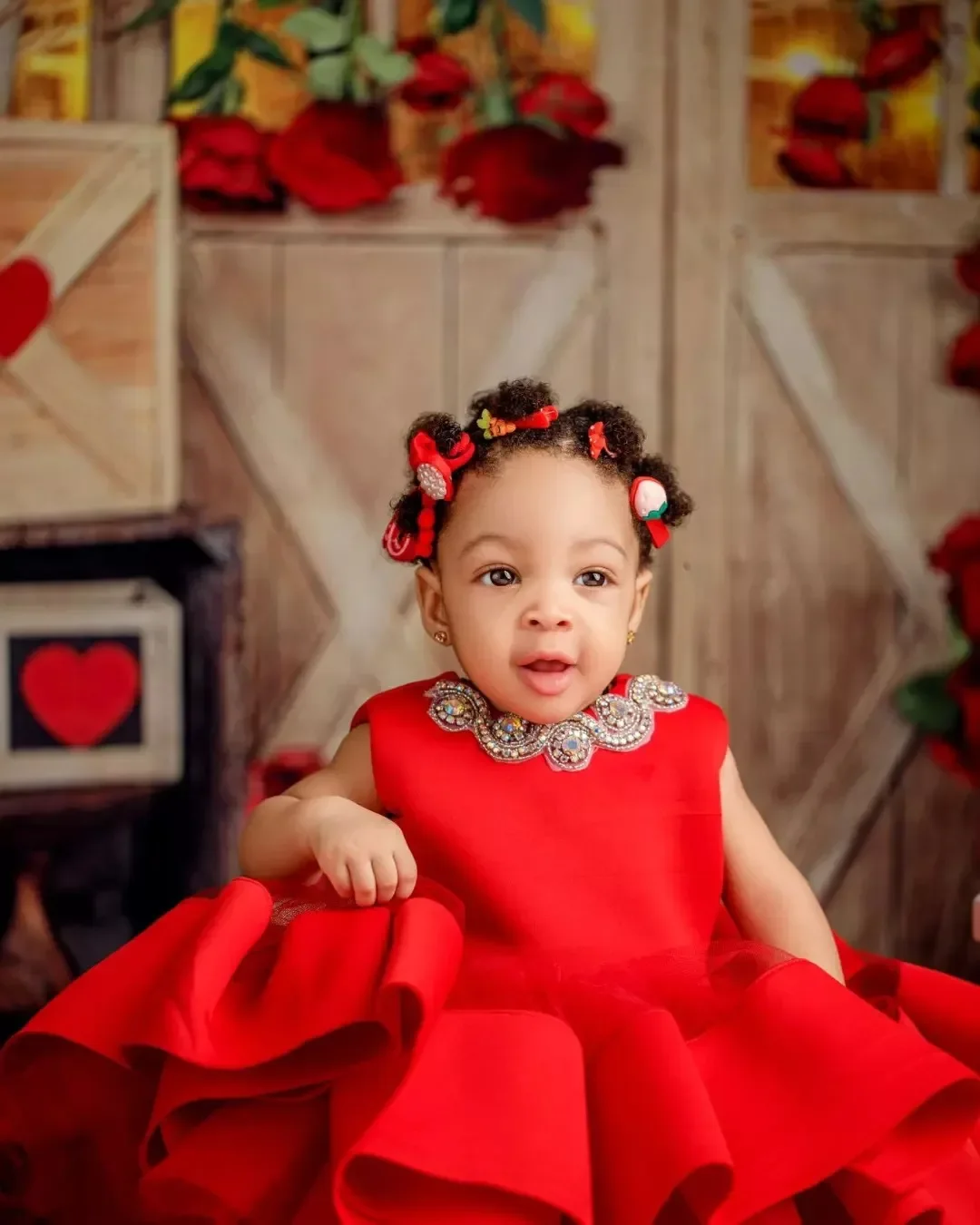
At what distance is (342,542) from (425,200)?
1.77 feet

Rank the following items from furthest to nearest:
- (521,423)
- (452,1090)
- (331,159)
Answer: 1. (331,159)
2. (521,423)
3. (452,1090)

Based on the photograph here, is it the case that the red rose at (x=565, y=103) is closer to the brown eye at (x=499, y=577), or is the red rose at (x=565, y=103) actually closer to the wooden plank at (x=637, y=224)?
the wooden plank at (x=637, y=224)

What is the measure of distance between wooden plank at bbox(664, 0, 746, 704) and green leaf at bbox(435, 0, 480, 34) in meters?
0.32

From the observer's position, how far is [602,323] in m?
1.97

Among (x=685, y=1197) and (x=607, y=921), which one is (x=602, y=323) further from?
(x=685, y=1197)

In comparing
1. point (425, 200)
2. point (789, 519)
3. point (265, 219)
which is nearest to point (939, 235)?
point (789, 519)

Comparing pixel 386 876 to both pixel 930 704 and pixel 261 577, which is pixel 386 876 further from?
pixel 930 704

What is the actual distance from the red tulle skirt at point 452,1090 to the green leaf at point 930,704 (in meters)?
1.15

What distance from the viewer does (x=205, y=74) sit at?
185cm

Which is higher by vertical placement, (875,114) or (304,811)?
(875,114)

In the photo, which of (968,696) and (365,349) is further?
(365,349)

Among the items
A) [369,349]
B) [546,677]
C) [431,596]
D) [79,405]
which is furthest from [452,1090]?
[369,349]

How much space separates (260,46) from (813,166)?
2.84 feet

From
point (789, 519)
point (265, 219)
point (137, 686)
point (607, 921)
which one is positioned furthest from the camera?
point (789, 519)
